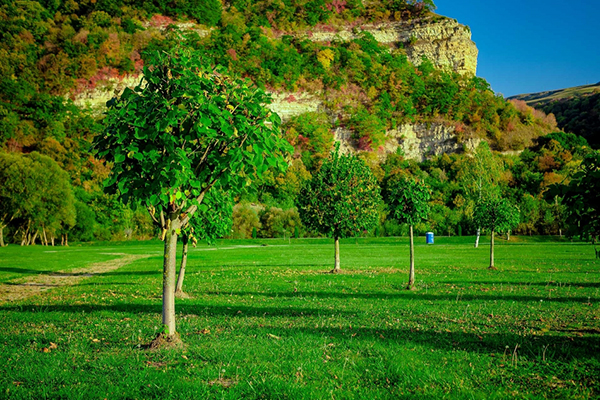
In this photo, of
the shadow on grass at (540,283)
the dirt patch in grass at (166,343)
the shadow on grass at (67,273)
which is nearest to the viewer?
the dirt patch in grass at (166,343)

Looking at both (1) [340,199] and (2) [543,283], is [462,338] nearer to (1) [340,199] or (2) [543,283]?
(2) [543,283]

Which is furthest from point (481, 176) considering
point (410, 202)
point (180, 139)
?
point (180, 139)

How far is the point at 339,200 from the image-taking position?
22.7m

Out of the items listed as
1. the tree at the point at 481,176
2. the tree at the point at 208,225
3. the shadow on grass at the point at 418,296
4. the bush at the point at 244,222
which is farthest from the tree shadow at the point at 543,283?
the bush at the point at 244,222

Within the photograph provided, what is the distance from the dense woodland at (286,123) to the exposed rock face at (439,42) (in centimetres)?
358

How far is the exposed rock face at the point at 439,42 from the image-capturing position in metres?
120

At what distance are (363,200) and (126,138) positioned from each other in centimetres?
1811

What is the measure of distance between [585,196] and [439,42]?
133 meters

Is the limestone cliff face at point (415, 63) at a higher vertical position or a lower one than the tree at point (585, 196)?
higher

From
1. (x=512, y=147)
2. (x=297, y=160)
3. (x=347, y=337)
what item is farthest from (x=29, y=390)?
(x=512, y=147)

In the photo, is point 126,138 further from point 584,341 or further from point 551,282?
point 551,282

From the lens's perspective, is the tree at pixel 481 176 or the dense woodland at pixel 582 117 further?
the dense woodland at pixel 582 117

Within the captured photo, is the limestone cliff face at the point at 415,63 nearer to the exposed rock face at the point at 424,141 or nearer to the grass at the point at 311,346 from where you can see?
the exposed rock face at the point at 424,141

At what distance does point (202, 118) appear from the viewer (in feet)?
19.1
